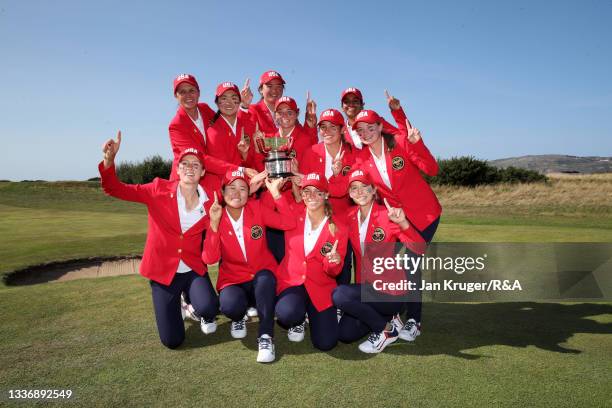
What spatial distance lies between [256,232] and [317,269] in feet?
2.70

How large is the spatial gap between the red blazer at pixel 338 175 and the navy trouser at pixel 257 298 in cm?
117

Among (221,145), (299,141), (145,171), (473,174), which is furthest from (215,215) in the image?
(145,171)

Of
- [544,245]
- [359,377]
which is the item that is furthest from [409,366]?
[544,245]

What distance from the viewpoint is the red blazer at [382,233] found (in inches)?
190

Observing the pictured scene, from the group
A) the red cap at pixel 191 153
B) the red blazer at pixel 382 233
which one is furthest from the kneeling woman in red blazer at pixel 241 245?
the red blazer at pixel 382 233

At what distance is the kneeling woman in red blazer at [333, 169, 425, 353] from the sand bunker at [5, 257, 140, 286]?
5.99 metres

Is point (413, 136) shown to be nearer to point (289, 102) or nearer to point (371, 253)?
point (371, 253)

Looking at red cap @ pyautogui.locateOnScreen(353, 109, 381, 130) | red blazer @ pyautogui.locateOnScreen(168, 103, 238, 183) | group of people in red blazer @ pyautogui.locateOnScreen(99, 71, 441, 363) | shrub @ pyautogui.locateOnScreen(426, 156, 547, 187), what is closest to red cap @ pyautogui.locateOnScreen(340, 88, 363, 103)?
group of people in red blazer @ pyautogui.locateOnScreen(99, 71, 441, 363)

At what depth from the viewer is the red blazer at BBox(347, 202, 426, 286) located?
4828 millimetres

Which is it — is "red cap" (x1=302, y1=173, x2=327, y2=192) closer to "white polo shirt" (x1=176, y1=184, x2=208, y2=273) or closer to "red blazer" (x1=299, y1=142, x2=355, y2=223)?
"red blazer" (x1=299, y1=142, x2=355, y2=223)

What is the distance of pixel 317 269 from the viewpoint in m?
4.84

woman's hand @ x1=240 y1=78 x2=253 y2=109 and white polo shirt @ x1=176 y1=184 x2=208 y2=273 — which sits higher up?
woman's hand @ x1=240 y1=78 x2=253 y2=109

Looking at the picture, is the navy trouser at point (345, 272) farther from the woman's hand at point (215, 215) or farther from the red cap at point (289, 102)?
the red cap at point (289, 102)

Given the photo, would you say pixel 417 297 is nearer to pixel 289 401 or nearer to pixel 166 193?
pixel 289 401
